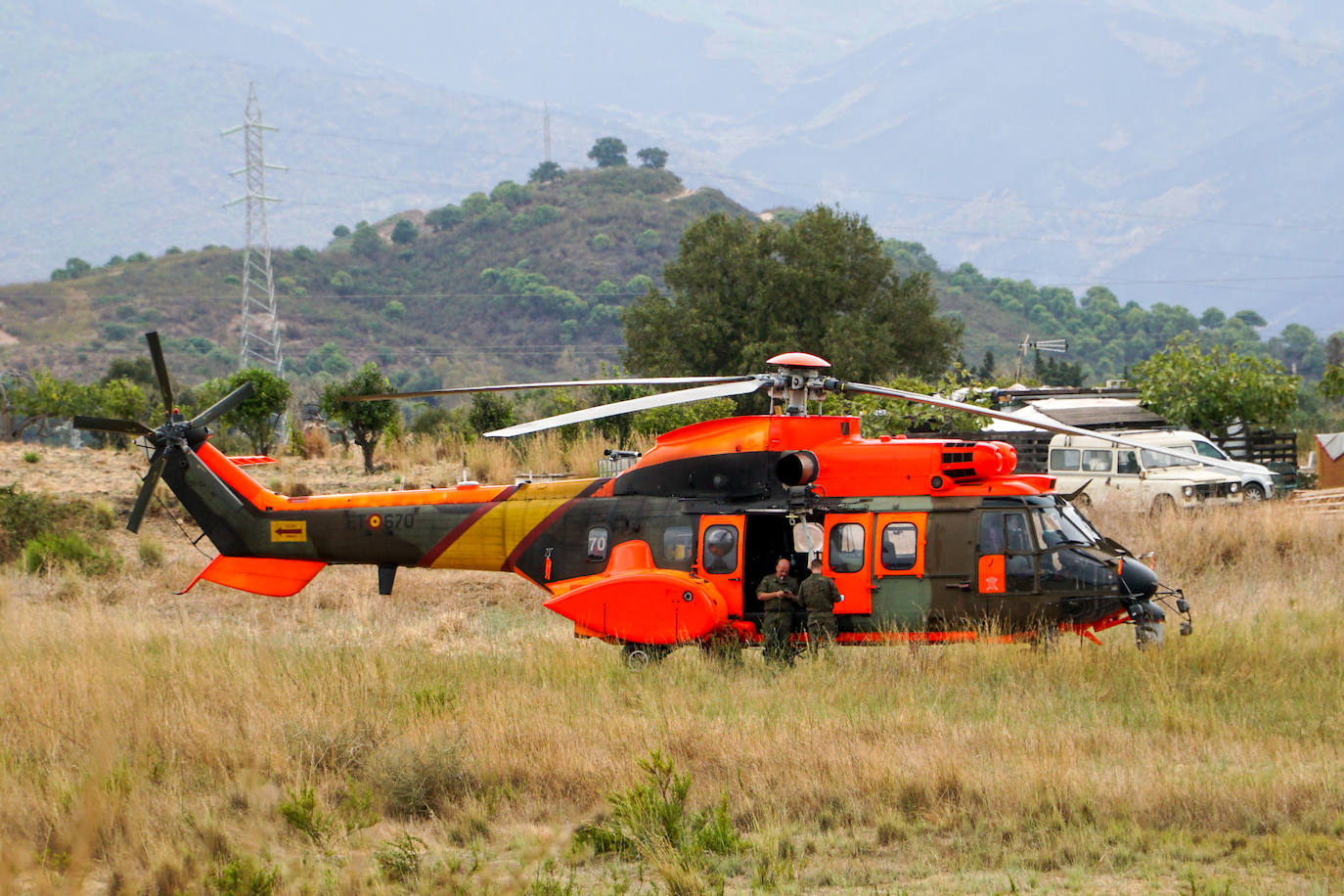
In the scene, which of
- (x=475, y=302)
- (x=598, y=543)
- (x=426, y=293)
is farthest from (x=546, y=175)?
(x=598, y=543)

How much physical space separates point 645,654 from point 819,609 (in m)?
1.88

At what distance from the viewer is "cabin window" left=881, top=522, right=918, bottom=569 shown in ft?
39.0

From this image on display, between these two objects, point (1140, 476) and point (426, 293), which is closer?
point (1140, 476)

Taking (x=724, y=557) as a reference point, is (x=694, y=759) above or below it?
below

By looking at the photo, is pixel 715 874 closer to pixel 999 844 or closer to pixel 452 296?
pixel 999 844

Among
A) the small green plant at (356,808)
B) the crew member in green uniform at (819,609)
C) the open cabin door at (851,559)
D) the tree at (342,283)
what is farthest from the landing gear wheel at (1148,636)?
the tree at (342,283)

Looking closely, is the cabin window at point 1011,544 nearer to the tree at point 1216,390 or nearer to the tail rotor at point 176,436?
the tail rotor at point 176,436

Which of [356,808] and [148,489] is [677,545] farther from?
[148,489]

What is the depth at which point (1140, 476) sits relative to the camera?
24891 millimetres

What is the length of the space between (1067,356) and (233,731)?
156683 mm

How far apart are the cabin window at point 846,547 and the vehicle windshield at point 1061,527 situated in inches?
68.6

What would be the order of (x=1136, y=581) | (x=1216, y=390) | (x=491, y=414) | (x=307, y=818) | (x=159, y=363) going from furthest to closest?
1. (x=1216, y=390)
2. (x=491, y=414)
3. (x=159, y=363)
4. (x=1136, y=581)
5. (x=307, y=818)

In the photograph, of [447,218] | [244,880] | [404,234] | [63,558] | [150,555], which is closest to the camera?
[244,880]

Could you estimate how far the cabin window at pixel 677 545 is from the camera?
41.0 feet
